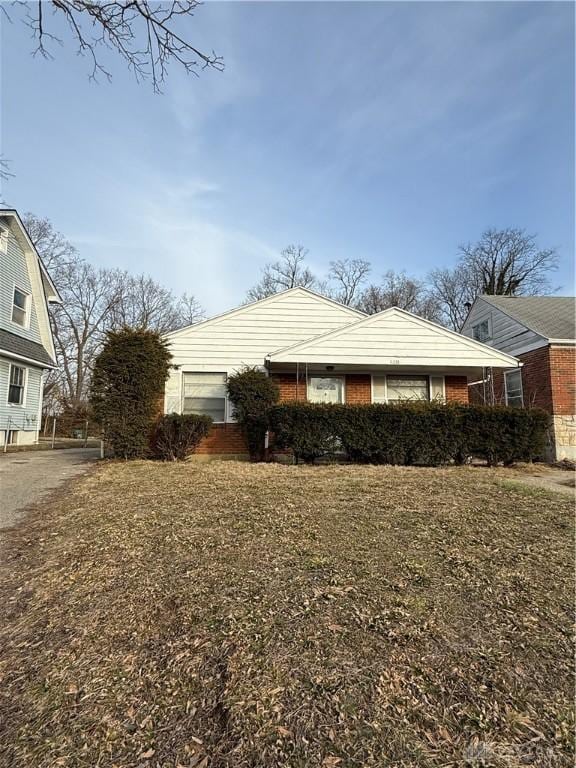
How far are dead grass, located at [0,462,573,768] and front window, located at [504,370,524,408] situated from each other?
10006 millimetres

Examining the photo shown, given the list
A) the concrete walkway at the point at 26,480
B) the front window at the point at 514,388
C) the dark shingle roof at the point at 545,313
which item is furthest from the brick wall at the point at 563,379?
the concrete walkway at the point at 26,480

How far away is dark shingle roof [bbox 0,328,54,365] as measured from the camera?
543 inches

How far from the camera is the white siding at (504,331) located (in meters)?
12.6

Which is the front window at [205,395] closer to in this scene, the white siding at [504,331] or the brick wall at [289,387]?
the brick wall at [289,387]

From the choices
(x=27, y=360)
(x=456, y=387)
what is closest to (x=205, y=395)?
(x=456, y=387)

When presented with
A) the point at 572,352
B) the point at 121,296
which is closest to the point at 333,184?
the point at 572,352

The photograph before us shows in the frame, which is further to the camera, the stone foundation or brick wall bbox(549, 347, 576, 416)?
brick wall bbox(549, 347, 576, 416)

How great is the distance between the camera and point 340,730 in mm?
1587

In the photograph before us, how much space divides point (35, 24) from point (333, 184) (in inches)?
415

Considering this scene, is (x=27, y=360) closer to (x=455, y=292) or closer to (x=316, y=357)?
(x=316, y=357)

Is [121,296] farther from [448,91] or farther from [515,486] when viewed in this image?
[515,486]

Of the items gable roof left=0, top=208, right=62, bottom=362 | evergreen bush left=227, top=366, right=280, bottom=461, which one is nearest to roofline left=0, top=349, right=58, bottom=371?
gable roof left=0, top=208, right=62, bottom=362

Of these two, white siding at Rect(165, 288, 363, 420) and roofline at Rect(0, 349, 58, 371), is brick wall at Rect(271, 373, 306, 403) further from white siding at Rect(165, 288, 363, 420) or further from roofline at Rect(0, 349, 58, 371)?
roofline at Rect(0, 349, 58, 371)

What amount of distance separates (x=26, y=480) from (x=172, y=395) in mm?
4066
